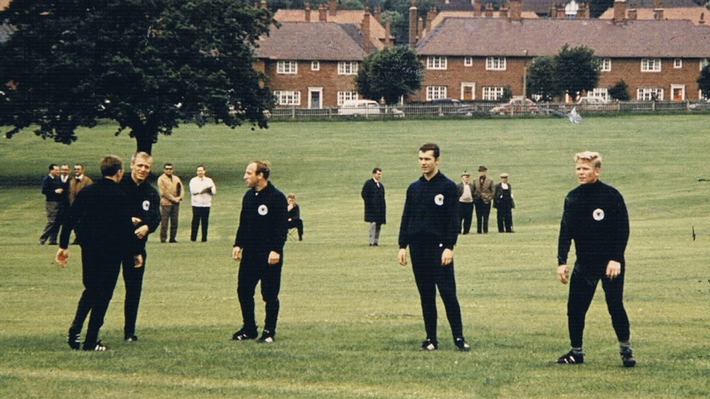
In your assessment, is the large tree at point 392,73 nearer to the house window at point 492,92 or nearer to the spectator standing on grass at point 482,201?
the house window at point 492,92

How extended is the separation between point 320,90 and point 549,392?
10761cm

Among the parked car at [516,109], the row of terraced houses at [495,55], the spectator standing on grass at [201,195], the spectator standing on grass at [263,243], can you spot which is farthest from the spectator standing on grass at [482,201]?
the row of terraced houses at [495,55]

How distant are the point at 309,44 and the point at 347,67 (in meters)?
4.11

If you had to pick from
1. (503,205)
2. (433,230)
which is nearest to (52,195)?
(503,205)

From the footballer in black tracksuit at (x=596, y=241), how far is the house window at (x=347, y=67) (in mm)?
106173

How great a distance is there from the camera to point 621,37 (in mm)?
115188

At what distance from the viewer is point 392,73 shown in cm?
9994

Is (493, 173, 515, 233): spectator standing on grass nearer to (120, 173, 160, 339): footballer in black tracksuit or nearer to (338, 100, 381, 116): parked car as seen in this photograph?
(120, 173, 160, 339): footballer in black tracksuit

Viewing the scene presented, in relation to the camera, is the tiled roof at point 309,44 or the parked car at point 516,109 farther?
the tiled roof at point 309,44

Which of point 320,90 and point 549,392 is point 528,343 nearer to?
point 549,392

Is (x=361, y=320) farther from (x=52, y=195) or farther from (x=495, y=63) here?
(x=495, y=63)

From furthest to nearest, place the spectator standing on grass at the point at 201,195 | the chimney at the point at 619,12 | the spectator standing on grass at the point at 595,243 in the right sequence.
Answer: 1. the chimney at the point at 619,12
2. the spectator standing on grass at the point at 201,195
3. the spectator standing on grass at the point at 595,243

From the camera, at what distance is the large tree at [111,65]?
2117 inches

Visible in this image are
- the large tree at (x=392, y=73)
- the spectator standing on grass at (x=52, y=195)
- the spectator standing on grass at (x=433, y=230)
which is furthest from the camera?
the large tree at (x=392, y=73)
